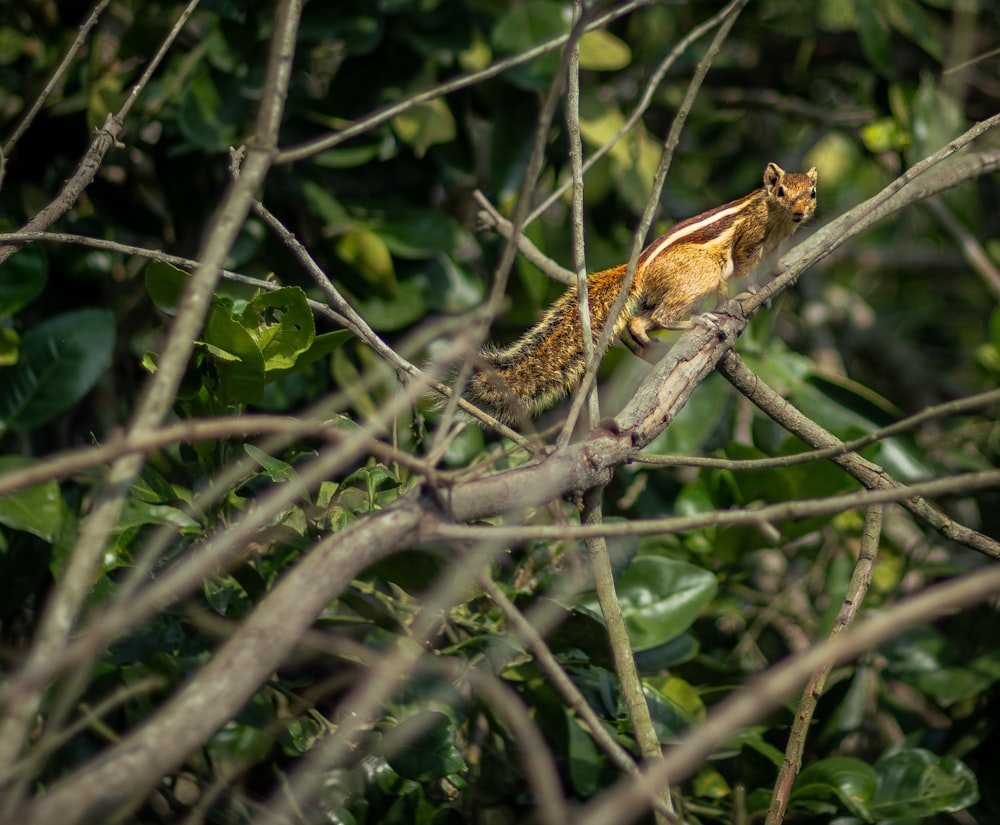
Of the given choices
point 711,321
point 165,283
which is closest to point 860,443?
point 711,321

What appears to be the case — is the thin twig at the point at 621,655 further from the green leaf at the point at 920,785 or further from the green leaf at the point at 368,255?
the green leaf at the point at 368,255

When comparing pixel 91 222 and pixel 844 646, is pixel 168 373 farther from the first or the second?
pixel 91 222

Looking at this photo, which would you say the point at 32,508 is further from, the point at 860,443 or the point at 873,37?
the point at 873,37

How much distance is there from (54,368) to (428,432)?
81 cm

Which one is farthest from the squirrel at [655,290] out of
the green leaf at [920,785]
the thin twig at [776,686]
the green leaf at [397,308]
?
the thin twig at [776,686]

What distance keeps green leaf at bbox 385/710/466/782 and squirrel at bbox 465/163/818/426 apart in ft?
2.13

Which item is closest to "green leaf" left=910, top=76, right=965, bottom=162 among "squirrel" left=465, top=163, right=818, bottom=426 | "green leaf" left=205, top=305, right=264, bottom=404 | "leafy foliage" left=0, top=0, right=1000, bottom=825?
"leafy foliage" left=0, top=0, right=1000, bottom=825

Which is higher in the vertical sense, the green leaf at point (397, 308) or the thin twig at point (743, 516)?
the thin twig at point (743, 516)

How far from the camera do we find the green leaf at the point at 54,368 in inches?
81.3

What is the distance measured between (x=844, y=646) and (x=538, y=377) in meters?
1.50

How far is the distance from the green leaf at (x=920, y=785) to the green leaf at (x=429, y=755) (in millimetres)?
810

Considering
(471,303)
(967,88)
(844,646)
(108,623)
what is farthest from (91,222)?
(967,88)

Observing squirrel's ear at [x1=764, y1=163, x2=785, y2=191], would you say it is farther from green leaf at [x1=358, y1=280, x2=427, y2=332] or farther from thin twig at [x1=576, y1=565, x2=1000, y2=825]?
thin twig at [x1=576, y1=565, x2=1000, y2=825]

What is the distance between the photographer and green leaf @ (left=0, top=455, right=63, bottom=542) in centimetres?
183
